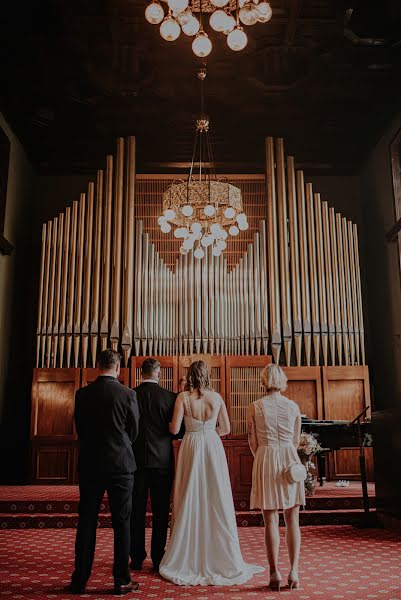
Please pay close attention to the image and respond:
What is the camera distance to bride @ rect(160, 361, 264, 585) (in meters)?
4.49

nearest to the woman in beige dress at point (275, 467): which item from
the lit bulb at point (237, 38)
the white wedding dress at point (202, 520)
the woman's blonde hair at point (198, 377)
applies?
the white wedding dress at point (202, 520)

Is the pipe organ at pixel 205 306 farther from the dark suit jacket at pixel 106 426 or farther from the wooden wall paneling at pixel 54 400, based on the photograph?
the dark suit jacket at pixel 106 426

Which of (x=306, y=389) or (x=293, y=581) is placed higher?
(x=306, y=389)

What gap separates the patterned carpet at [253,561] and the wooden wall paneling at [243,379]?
3338 millimetres

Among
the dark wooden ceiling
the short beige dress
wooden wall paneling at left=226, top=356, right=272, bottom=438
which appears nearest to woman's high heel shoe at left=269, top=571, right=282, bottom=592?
the short beige dress

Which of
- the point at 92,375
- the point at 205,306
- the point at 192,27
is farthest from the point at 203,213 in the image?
the point at 192,27

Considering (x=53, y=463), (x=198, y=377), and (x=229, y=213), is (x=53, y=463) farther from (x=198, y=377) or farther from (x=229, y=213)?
(x=198, y=377)

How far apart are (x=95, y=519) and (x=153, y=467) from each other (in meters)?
0.65

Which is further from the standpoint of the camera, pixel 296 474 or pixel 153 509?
pixel 153 509

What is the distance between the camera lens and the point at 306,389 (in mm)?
10289

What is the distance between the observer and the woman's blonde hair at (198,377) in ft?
15.4

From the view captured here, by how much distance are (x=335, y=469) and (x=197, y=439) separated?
5975mm

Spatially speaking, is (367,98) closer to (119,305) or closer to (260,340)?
(260,340)

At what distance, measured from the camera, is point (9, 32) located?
8.68 m
